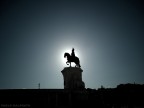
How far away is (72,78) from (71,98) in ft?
11.2

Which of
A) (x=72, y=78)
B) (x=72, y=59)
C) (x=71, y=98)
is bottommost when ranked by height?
(x=71, y=98)

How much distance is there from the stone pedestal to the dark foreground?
7.01 ft

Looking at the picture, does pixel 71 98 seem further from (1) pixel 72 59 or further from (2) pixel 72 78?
(1) pixel 72 59

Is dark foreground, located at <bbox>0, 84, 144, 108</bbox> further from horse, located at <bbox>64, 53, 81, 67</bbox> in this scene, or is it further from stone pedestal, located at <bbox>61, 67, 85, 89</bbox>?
horse, located at <bbox>64, 53, 81, 67</bbox>

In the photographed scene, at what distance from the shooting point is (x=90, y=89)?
21.2 metres

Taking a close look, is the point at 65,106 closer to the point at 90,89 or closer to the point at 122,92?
the point at 90,89

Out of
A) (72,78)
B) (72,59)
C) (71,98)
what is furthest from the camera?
(72,59)

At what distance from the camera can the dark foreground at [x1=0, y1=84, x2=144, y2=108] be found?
762 inches

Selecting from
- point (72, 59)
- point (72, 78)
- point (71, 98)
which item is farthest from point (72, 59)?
point (71, 98)

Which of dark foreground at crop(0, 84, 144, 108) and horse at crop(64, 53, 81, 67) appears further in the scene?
horse at crop(64, 53, 81, 67)

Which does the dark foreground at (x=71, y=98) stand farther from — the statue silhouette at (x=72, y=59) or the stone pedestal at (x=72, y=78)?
the statue silhouette at (x=72, y=59)

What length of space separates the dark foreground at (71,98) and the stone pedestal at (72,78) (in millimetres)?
2137

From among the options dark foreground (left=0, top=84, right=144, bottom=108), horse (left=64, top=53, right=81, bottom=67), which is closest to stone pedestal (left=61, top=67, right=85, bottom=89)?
horse (left=64, top=53, right=81, bottom=67)

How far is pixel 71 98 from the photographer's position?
2061cm
